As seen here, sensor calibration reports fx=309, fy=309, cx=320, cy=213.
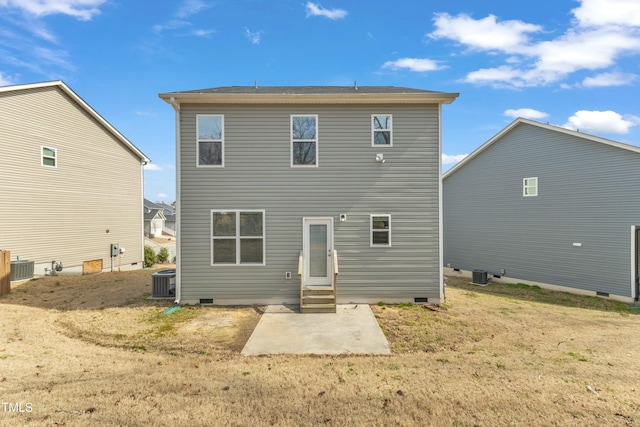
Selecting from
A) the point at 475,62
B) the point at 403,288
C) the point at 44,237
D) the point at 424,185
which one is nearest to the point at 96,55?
the point at 44,237

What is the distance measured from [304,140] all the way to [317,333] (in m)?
4.96

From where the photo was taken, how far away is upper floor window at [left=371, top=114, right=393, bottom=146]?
8.46 metres

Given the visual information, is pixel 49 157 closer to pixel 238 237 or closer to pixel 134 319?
pixel 134 319

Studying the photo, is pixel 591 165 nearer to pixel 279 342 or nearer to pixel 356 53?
pixel 356 53

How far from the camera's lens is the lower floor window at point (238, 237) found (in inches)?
331

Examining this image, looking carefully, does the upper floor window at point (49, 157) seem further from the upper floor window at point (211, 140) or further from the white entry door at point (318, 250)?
the white entry door at point (318, 250)

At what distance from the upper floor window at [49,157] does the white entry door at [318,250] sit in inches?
466

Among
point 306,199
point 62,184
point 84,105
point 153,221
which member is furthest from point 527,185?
point 153,221

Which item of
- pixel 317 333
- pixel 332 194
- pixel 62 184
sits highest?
pixel 62 184

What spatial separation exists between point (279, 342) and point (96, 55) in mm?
15287

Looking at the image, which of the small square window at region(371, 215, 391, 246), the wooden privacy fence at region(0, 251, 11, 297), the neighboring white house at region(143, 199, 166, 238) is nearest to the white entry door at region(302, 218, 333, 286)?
the small square window at region(371, 215, 391, 246)

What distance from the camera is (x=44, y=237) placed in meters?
12.6

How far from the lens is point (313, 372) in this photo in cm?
467

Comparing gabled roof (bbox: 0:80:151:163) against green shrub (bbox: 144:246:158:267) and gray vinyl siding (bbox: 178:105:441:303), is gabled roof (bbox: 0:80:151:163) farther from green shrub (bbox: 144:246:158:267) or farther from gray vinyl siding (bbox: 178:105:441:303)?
gray vinyl siding (bbox: 178:105:441:303)
